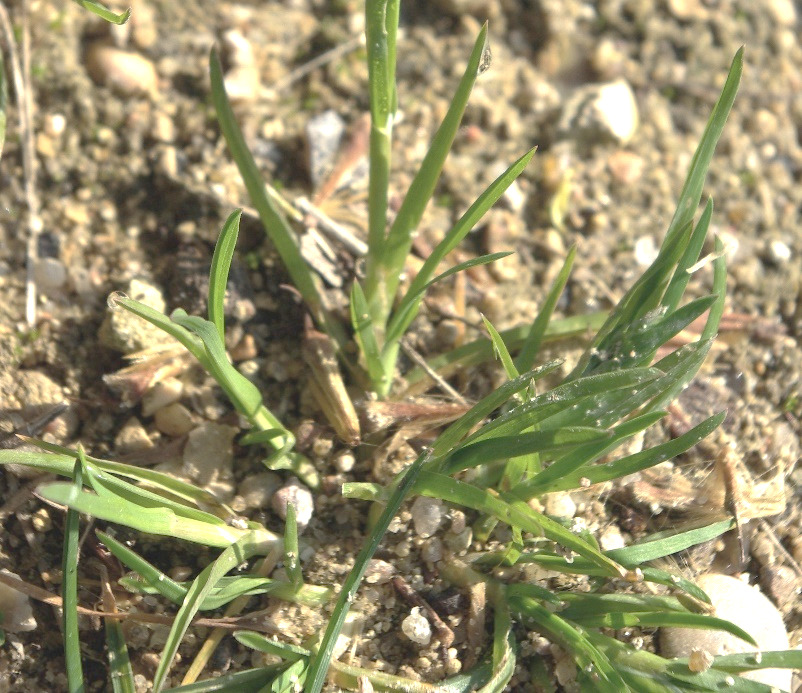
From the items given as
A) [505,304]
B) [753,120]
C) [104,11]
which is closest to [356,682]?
[505,304]

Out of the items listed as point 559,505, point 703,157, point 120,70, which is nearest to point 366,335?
point 559,505

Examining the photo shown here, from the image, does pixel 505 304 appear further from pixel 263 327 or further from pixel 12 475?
pixel 12 475

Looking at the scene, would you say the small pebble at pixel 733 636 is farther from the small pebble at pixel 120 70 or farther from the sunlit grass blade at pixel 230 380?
the small pebble at pixel 120 70

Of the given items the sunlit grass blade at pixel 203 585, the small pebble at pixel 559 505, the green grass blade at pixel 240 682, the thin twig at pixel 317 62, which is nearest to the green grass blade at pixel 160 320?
the sunlit grass blade at pixel 203 585

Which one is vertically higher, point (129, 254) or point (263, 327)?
point (129, 254)

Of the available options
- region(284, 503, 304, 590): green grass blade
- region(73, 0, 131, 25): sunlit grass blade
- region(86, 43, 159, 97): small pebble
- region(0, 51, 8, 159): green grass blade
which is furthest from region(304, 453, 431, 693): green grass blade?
region(86, 43, 159, 97): small pebble
